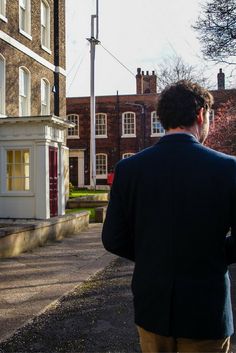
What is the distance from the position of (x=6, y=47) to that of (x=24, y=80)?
2148mm

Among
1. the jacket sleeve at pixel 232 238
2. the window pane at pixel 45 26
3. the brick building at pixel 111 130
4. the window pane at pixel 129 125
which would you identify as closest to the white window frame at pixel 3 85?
the window pane at pixel 45 26

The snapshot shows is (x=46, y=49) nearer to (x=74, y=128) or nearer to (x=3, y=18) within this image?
(x=3, y=18)

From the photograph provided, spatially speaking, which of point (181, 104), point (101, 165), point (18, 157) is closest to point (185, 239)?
point (181, 104)

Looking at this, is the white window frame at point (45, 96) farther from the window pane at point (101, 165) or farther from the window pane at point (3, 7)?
the window pane at point (101, 165)

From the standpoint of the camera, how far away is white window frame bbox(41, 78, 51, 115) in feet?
70.7

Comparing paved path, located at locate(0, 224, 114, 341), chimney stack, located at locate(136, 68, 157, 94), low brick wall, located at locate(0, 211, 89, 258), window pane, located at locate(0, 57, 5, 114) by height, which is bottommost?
paved path, located at locate(0, 224, 114, 341)

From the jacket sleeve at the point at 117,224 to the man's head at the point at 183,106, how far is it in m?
0.32

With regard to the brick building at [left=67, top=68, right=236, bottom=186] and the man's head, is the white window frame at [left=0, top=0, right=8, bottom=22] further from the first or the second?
the brick building at [left=67, top=68, right=236, bottom=186]

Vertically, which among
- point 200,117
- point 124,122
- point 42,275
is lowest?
point 42,275

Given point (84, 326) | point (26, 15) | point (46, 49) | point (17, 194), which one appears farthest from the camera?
point (46, 49)

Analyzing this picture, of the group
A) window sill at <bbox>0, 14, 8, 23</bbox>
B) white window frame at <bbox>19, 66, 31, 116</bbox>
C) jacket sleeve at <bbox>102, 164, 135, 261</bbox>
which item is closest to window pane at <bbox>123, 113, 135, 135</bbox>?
white window frame at <bbox>19, 66, 31, 116</bbox>

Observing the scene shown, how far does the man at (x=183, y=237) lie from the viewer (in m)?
2.15

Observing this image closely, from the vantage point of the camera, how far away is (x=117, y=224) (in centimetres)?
240

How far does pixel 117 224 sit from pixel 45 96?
20233 millimetres
